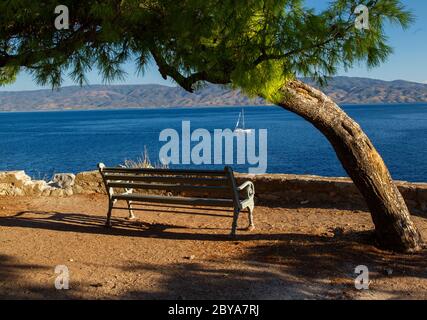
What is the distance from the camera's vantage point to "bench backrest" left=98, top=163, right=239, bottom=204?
223 inches

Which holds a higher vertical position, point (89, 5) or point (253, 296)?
point (89, 5)

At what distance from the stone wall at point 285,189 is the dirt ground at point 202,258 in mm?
309

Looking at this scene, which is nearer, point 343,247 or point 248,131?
point 343,247

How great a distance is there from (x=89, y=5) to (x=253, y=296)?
3.15 m

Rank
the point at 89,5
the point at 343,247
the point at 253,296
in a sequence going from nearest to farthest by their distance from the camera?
the point at 253,296 < the point at 89,5 < the point at 343,247

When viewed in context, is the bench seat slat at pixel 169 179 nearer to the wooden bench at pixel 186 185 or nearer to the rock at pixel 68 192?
the wooden bench at pixel 186 185

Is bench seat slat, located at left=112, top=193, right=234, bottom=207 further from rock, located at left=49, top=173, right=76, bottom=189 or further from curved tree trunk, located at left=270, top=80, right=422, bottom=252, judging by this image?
rock, located at left=49, top=173, right=76, bottom=189

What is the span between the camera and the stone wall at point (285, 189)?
679 cm

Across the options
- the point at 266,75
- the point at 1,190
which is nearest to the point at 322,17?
the point at 266,75

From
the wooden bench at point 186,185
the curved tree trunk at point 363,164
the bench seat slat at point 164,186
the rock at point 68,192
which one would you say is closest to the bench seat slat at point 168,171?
the wooden bench at point 186,185

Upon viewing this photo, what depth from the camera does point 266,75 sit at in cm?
429
